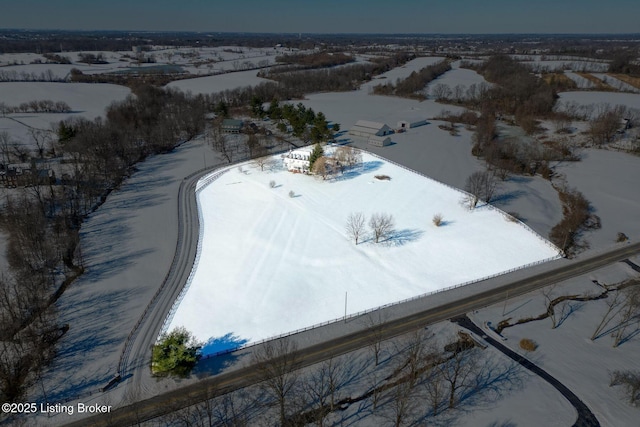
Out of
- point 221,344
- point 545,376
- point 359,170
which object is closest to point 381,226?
point 359,170

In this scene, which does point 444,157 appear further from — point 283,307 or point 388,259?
point 283,307

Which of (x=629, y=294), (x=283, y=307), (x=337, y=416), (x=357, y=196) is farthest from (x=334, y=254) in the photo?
(x=629, y=294)

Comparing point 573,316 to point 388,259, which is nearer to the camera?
point 573,316

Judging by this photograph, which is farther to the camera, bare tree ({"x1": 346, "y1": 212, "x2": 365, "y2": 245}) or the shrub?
bare tree ({"x1": 346, "y1": 212, "x2": 365, "y2": 245})

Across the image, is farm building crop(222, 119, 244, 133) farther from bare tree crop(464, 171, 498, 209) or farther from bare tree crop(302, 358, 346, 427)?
bare tree crop(302, 358, 346, 427)

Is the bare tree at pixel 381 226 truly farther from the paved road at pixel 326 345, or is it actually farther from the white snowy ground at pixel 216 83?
the white snowy ground at pixel 216 83

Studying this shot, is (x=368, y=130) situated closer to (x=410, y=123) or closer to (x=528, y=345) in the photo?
(x=410, y=123)

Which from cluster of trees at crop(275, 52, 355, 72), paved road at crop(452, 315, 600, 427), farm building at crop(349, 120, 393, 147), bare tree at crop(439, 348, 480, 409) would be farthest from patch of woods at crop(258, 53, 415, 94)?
bare tree at crop(439, 348, 480, 409)
